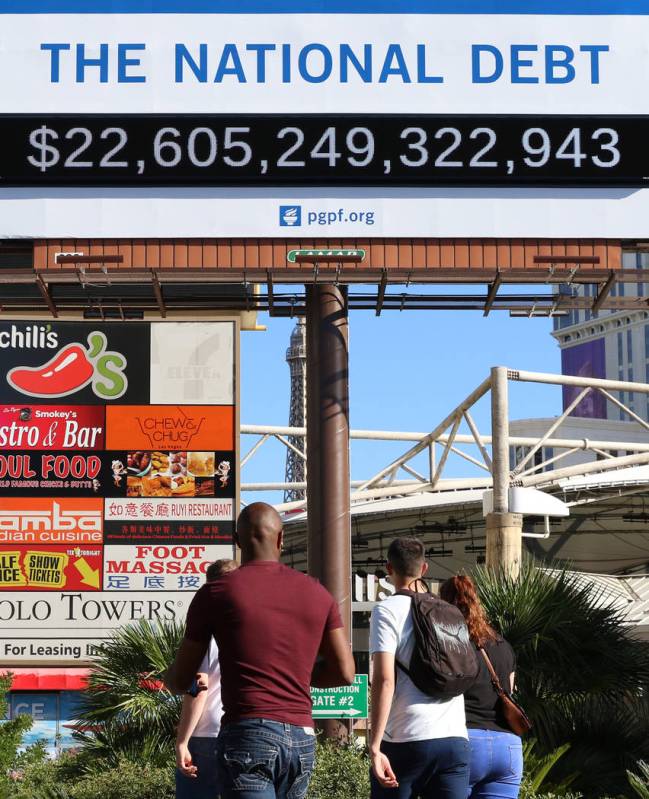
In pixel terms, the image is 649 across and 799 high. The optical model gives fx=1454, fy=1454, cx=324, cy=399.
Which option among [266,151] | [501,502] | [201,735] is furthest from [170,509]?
[201,735]

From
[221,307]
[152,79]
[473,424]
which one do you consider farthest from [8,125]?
[473,424]

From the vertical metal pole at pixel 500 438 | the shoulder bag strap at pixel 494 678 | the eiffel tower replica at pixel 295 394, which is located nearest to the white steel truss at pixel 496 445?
the vertical metal pole at pixel 500 438

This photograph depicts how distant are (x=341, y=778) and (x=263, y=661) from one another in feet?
21.6

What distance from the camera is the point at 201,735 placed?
7.61 metres

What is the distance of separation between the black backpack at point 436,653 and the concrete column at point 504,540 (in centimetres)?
1782

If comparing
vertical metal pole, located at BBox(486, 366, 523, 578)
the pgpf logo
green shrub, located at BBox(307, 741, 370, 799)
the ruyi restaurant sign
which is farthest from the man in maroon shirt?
vertical metal pole, located at BBox(486, 366, 523, 578)

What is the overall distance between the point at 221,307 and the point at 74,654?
24.0 ft

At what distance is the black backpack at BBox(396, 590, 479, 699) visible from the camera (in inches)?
256

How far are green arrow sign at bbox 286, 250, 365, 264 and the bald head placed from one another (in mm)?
12251

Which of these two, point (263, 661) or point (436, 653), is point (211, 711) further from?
point (263, 661)

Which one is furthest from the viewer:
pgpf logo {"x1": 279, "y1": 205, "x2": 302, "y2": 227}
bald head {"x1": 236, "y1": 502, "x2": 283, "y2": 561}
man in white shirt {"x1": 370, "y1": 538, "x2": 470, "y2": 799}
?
pgpf logo {"x1": 279, "y1": 205, "x2": 302, "y2": 227}

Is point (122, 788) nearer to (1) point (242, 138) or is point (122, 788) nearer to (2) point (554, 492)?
(1) point (242, 138)

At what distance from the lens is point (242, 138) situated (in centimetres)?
1778

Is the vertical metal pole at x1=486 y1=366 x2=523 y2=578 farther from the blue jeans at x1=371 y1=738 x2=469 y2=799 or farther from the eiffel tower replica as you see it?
the eiffel tower replica
